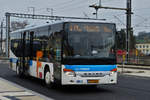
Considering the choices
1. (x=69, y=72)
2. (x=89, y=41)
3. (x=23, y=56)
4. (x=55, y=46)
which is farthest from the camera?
(x=23, y=56)

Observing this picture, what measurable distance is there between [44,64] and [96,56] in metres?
3.15

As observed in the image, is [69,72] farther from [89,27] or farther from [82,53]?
[89,27]

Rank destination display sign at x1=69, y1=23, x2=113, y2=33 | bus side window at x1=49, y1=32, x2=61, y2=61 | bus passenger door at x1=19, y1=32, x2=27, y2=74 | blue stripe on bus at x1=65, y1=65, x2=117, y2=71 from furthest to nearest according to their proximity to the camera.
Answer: bus passenger door at x1=19, y1=32, x2=27, y2=74, bus side window at x1=49, y1=32, x2=61, y2=61, destination display sign at x1=69, y1=23, x2=113, y2=33, blue stripe on bus at x1=65, y1=65, x2=117, y2=71

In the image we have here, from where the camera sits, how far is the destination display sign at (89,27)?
13048mm

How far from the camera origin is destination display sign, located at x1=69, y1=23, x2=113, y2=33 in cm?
1305

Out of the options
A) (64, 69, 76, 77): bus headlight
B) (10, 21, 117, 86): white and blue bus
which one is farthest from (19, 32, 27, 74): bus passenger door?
(64, 69, 76, 77): bus headlight

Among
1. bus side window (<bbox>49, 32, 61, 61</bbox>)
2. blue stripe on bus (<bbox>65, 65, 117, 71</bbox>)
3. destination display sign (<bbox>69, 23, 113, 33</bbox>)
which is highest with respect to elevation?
destination display sign (<bbox>69, 23, 113, 33</bbox>)

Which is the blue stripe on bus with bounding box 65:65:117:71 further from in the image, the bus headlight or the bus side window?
the bus side window

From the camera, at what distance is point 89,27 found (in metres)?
13.3

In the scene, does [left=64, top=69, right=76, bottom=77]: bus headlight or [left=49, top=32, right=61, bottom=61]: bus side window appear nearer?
[left=64, top=69, right=76, bottom=77]: bus headlight

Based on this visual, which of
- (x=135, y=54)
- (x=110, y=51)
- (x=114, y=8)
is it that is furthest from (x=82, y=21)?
(x=135, y=54)

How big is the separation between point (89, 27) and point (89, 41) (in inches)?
24.5

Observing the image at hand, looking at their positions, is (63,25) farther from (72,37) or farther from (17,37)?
(17,37)

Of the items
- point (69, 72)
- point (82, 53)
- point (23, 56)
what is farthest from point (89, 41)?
point (23, 56)
